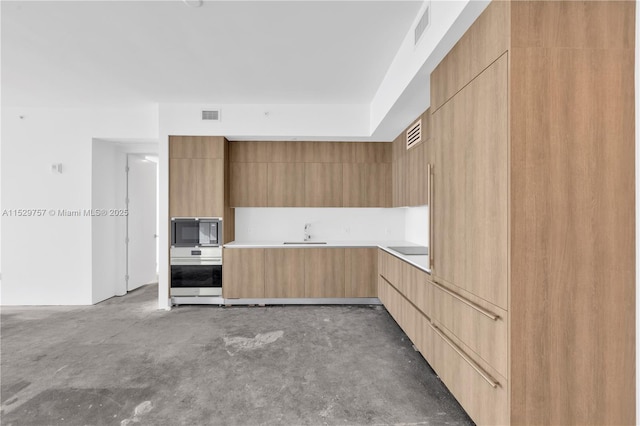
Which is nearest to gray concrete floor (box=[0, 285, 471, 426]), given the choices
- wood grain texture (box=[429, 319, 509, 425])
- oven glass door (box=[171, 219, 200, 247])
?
wood grain texture (box=[429, 319, 509, 425])

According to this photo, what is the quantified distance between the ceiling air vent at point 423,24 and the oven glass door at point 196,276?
3800 mm

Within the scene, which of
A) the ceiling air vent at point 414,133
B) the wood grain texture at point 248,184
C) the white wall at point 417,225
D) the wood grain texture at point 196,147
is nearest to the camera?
the ceiling air vent at point 414,133

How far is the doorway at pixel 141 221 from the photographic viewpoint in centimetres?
554

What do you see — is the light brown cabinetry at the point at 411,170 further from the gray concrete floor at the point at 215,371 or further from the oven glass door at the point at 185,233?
the oven glass door at the point at 185,233

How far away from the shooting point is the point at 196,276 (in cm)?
466

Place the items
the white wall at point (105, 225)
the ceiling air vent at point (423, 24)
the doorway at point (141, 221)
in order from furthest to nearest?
1. the doorway at point (141, 221)
2. the white wall at point (105, 225)
3. the ceiling air vent at point (423, 24)

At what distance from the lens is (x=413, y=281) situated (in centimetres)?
308

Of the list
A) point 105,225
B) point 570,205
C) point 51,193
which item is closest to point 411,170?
point 570,205

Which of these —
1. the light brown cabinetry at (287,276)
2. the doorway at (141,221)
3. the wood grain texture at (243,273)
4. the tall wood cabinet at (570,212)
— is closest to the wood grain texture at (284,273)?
the light brown cabinetry at (287,276)

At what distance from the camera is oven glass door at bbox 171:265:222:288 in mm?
4637

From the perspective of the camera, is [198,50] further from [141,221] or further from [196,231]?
[141,221]

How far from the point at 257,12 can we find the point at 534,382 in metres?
3.02

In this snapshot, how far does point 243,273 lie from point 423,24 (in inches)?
148

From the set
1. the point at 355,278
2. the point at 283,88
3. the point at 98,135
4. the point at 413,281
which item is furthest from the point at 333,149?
the point at 98,135
